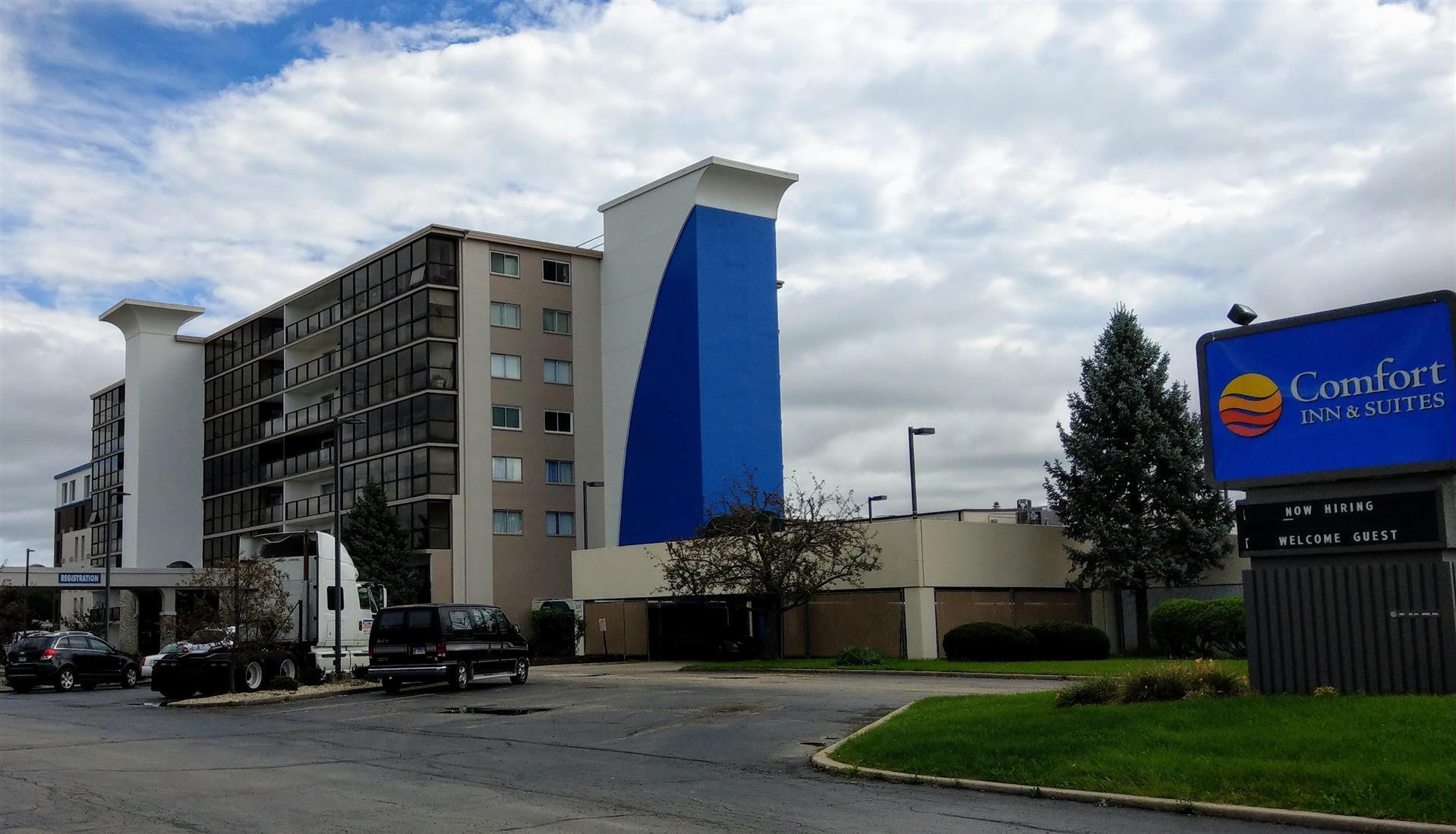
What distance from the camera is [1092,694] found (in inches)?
645

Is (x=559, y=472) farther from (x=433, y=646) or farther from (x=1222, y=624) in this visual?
(x=1222, y=624)

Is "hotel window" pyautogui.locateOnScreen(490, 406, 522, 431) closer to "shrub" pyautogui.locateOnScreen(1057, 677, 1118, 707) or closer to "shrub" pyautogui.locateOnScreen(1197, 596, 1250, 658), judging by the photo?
"shrub" pyautogui.locateOnScreen(1197, 596, 1250, 658)

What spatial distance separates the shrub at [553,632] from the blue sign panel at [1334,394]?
4052 cm

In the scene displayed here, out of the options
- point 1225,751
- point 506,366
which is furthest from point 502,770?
point 506,366

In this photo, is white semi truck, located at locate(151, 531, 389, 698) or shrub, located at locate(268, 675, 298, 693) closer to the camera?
white semi truck, located at locate(151, 531, 389, 698)

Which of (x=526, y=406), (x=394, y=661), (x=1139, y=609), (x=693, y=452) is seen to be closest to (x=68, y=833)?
(x=394, y=661)

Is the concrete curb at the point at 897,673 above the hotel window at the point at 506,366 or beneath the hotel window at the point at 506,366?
beneath

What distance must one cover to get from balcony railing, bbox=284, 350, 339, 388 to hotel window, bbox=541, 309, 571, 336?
1237 centimetres

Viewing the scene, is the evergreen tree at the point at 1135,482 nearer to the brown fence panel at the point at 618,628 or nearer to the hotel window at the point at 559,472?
the brown fence panel at the point at 618,628

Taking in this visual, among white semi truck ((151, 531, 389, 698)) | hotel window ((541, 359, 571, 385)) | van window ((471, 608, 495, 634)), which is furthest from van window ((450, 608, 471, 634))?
hotel window ((541, 359, 571, 385))

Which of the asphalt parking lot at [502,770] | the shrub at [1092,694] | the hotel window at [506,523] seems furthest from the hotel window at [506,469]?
the shrub at [1092,694]

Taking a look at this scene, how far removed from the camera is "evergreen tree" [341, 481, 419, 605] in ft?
191

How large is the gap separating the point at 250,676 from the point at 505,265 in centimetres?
3558

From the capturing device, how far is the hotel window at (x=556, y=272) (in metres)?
65.1
